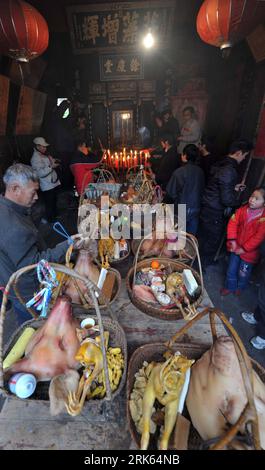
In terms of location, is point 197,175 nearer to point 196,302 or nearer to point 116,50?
point 196,302

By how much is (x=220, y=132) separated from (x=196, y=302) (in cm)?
657

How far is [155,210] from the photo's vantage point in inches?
109

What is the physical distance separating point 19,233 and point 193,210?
3057 mm

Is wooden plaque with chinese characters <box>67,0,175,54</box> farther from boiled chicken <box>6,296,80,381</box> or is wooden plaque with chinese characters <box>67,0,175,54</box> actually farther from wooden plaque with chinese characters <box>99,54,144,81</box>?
boiled chicken <box>6,296,80,381</box>

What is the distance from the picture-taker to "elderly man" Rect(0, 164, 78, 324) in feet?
5.21

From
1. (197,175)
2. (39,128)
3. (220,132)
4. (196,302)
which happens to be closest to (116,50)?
(39,128)

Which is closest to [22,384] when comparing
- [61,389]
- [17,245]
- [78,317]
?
[61,389]

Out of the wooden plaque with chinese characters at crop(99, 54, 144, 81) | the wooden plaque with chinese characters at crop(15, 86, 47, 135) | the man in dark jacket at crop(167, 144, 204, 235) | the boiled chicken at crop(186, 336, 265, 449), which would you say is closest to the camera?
the boiled chicken at crop(186, 336, 265, 449)

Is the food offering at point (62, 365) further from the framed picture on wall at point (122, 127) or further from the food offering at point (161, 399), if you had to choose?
the framed picture on wall at point (122, 127)

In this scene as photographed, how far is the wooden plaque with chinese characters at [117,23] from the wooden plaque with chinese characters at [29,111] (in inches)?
76.0

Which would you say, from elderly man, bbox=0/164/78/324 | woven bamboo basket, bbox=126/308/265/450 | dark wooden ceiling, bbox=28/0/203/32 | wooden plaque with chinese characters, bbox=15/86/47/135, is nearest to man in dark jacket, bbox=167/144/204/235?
elderly man, bbox=0/164/78/324

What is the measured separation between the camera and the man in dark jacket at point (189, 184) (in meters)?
3.58

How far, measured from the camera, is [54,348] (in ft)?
3.90

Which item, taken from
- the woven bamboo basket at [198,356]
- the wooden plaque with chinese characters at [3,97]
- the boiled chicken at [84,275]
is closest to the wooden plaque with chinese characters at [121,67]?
the wooden plaque with chinese characters at [3,97]
